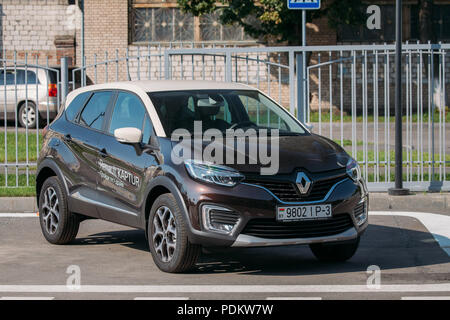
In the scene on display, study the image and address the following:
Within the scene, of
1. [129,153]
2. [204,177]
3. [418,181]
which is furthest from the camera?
[418,181]

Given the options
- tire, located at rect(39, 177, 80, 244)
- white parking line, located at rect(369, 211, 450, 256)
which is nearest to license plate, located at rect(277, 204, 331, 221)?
white parking line, located at rect(369, 211, 450, 256)

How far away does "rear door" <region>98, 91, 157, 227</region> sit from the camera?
8273 mm

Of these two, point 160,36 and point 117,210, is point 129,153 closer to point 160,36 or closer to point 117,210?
point 117,210

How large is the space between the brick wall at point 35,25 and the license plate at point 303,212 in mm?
27033

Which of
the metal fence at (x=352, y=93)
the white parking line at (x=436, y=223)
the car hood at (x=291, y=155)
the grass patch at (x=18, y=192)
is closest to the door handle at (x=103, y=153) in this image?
the car hood at (x=291, y=155)

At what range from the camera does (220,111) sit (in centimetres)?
877

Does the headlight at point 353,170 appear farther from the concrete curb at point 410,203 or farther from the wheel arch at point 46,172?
the concrete curb at point 410,203

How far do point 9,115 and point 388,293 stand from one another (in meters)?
19.3

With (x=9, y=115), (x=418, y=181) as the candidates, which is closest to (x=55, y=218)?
(x=418, y=181)

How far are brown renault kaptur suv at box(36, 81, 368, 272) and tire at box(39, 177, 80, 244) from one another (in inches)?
0.5

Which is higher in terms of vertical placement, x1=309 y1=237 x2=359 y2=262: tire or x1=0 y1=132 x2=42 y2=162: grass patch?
x1=0 y1=132 x2=42 y2=162: grass patch

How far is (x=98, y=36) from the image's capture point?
33219 millimetres

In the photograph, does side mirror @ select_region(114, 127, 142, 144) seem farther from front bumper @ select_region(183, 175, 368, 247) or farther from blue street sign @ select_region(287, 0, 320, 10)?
blue street sign @ select_region(287, 0, 320, 10)

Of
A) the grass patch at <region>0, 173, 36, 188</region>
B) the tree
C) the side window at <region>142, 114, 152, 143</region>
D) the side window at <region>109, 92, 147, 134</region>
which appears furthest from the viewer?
the tree
